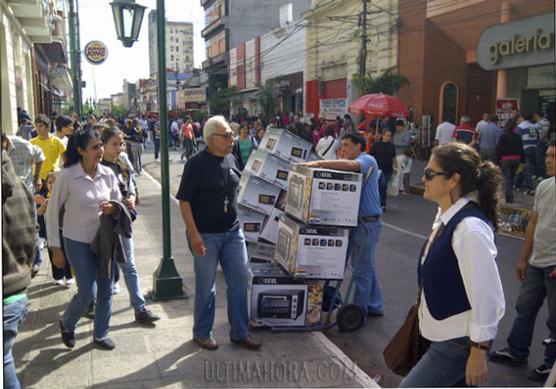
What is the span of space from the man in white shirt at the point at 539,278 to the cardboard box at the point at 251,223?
3097mm

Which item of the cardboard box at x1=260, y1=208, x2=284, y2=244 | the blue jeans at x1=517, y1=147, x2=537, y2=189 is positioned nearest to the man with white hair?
the cardboard box at x1=260, y1=208, x2=284, y2=244

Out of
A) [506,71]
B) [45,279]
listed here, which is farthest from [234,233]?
[506,71]

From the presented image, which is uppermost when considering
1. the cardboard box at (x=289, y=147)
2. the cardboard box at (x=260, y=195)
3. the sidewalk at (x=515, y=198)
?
the cardboard box at (x=289, y=147)

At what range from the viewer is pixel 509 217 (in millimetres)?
9703

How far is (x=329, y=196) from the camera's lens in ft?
15.3

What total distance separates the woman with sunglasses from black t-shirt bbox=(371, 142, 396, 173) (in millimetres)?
8785

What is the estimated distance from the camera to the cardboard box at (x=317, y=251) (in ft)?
15.6

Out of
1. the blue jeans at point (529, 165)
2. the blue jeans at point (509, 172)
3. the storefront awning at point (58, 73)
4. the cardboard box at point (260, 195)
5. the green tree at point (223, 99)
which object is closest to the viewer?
the cardboard box at point (260, 195)

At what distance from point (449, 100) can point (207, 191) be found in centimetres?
2021

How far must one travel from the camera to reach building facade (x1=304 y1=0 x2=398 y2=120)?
2420cm

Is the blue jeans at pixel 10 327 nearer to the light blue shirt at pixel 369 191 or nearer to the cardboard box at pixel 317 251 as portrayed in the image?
the cardboard box at pixel 317 251

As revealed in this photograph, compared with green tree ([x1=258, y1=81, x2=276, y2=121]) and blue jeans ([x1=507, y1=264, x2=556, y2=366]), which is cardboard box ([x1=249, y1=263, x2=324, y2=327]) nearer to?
blue jeans ([x1=507, y1=264, x2=556, y2=366])

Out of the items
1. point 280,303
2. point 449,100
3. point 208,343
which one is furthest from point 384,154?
point 449,100

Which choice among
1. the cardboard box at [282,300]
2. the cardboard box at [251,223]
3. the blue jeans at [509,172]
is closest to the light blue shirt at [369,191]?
the cardboard box at [282,300]
